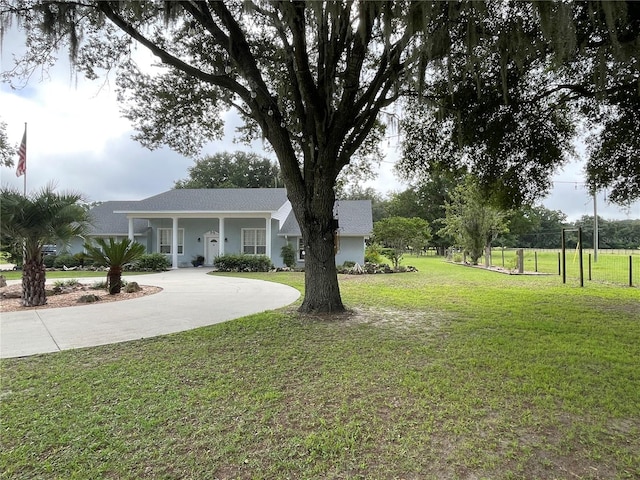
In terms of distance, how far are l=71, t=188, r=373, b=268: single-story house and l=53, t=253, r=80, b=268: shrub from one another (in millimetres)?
1088

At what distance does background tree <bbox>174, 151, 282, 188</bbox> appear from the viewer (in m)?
40.9

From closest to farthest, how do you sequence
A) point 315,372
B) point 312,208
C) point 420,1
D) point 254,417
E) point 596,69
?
point 254,417
point 315,372
point 420,1
point 596,69
point 312,208

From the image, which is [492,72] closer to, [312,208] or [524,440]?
[312,208]

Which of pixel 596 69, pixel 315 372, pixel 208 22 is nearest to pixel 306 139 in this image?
pixel 208 22

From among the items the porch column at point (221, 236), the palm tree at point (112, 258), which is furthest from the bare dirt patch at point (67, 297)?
the porch column at point (221, 236)

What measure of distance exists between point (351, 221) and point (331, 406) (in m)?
18.0

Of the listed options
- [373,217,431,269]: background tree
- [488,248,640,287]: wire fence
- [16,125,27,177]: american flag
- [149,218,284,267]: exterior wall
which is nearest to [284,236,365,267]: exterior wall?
[373,217,431,269]: background tree

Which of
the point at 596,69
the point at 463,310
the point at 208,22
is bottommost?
the point at 463,310

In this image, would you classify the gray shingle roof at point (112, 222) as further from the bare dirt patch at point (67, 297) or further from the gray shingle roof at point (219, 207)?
the bare dirt patch at point (67, 297)

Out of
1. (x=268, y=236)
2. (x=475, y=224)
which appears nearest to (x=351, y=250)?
(x=268, y=236)

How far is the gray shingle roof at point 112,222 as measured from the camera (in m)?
21.6

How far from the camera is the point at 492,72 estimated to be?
23.5 ft

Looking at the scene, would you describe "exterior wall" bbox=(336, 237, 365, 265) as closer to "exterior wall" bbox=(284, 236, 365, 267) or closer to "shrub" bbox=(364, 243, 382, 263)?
"exterior wall" bbox=(284, 236, 365, 267)

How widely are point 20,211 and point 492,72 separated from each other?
34.2ft
